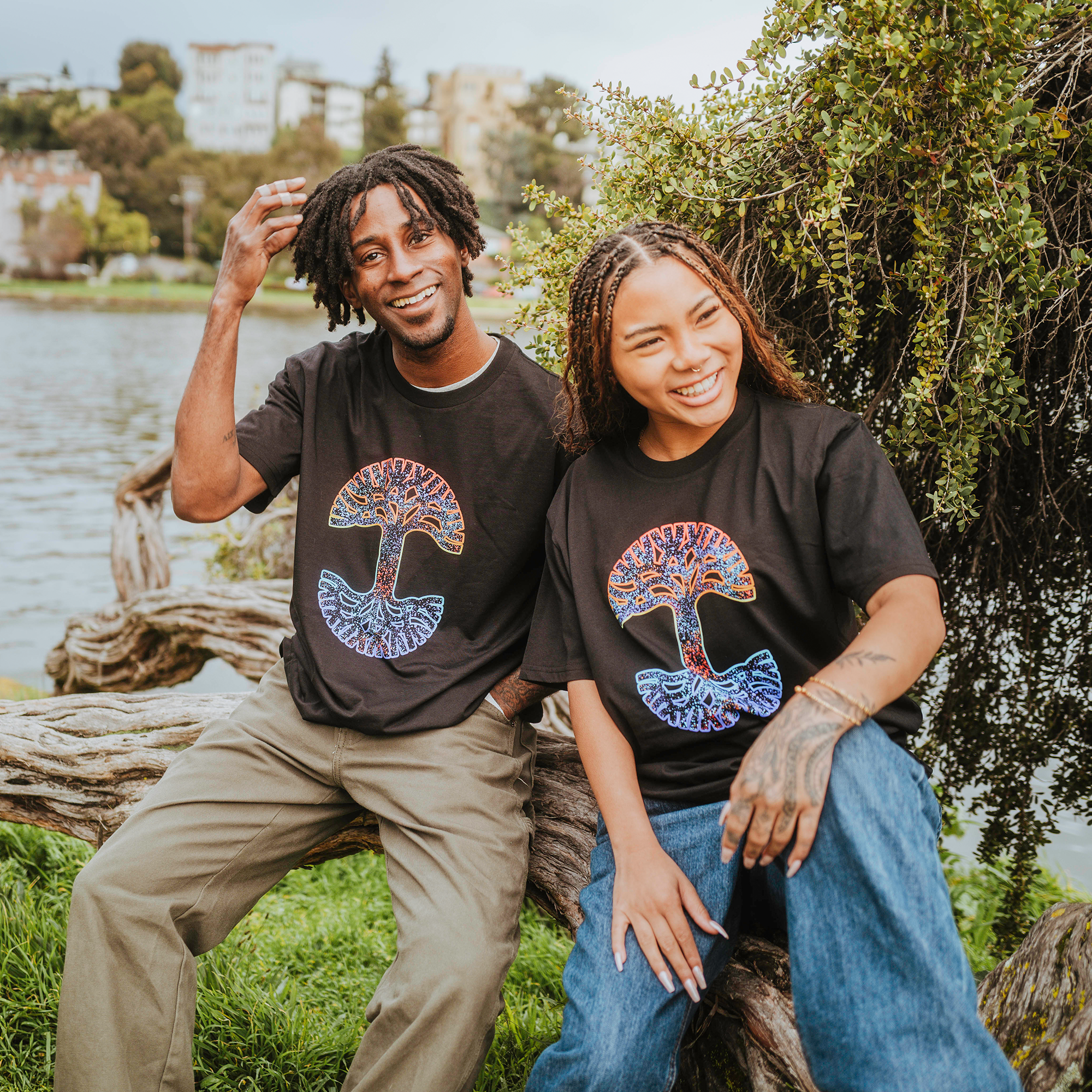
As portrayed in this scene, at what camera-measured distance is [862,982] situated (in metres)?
1.48

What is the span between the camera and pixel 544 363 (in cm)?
278

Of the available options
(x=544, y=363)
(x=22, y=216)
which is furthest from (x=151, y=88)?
(x=544, y=363)

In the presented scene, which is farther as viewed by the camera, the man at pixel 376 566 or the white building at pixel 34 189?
the white building at pixel 34 189

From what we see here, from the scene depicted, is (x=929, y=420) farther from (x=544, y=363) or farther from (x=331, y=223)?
(x=331, y=223)

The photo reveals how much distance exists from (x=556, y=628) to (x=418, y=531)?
0.50 meters

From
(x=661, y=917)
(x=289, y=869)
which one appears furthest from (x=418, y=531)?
(x=661, y=917)

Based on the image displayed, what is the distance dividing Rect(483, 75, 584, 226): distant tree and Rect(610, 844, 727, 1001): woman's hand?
45600 mm

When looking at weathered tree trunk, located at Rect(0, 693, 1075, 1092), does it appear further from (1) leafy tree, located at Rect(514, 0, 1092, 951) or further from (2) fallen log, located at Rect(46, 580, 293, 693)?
(2) fallen log, located at Rect(46, 580, 293, 693)

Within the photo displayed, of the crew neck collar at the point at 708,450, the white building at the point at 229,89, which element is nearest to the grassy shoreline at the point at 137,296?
the crew neck collar at the point at 708,450

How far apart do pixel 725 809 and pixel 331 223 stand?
65.5 inches

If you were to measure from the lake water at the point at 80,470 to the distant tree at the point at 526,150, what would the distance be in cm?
2033

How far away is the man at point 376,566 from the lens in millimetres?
2193

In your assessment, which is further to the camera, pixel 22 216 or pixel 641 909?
pixel 22 216

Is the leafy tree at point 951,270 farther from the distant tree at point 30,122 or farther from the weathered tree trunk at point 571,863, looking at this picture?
the distant tree at point 30,122
